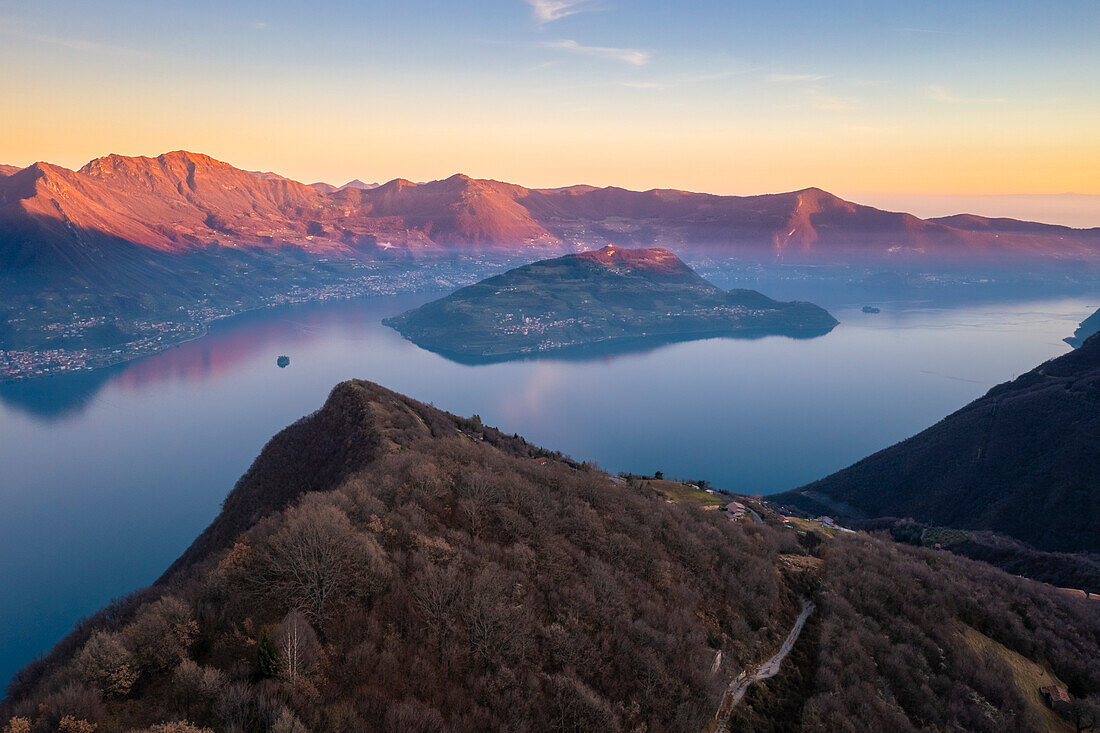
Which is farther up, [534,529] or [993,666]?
[534,529]

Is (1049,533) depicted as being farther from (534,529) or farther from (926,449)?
(534,529)

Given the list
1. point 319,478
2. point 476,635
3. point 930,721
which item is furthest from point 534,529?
point 319,478

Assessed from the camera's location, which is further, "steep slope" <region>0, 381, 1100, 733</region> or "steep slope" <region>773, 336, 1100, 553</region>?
"steep slope" <region>773, 336, 1100, 553</region>

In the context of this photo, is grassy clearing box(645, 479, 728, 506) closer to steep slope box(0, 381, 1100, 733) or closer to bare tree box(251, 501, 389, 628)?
steep slope box(0, 381, 1100, 733)

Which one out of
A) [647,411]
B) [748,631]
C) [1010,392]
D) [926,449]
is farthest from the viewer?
[647,411]

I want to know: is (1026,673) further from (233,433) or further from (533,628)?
(233,433)

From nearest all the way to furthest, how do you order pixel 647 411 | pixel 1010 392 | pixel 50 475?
pixel 1010 392
pixel 50 475
pixel 647 411

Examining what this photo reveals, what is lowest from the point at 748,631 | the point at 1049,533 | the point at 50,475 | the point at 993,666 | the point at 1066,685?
the point at 50,475

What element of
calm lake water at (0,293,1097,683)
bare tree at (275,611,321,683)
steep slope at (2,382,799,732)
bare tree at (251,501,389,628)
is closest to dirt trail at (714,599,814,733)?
steep slope at (2,382,799,732)
